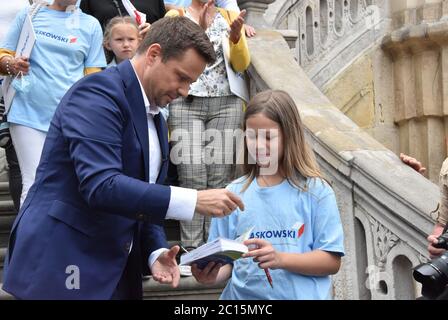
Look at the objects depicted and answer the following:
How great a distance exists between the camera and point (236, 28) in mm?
5297

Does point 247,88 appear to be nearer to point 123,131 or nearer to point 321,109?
point 321,109

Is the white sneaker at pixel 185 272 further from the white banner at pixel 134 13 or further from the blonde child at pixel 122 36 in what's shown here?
the white banner at pixel 134 13

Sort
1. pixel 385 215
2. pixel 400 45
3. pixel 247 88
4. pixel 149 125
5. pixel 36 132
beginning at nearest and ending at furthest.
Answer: pixel 149 125 → pixel 385 215 → pixel 36 132 → pixel 247 88 → pixel 400 45

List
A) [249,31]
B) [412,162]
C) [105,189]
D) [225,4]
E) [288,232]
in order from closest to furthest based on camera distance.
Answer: [105,189], [288,232], [412,162], [225,4], [249,31]

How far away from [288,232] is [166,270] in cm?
48

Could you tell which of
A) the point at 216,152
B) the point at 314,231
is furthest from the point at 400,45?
the point at 314,231

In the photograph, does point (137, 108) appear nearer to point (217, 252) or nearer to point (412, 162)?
point (217, 252)

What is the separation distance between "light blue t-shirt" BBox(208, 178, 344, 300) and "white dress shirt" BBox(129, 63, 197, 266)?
1.08 feet

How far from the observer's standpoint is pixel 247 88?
231 inches

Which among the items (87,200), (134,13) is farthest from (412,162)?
(87,200)

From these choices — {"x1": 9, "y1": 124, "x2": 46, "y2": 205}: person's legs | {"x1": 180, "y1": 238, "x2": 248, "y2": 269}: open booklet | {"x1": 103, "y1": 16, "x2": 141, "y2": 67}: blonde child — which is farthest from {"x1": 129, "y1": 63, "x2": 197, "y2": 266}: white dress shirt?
{"x1": 103, "y1": 16, "x2": 141, "y2": 67}: blonde child

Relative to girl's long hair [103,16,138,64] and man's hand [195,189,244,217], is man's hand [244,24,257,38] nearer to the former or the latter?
girl's long hair [103,16,138,64]

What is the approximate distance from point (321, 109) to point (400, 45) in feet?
11.4

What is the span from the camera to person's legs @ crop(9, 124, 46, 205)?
4922 millimetres
